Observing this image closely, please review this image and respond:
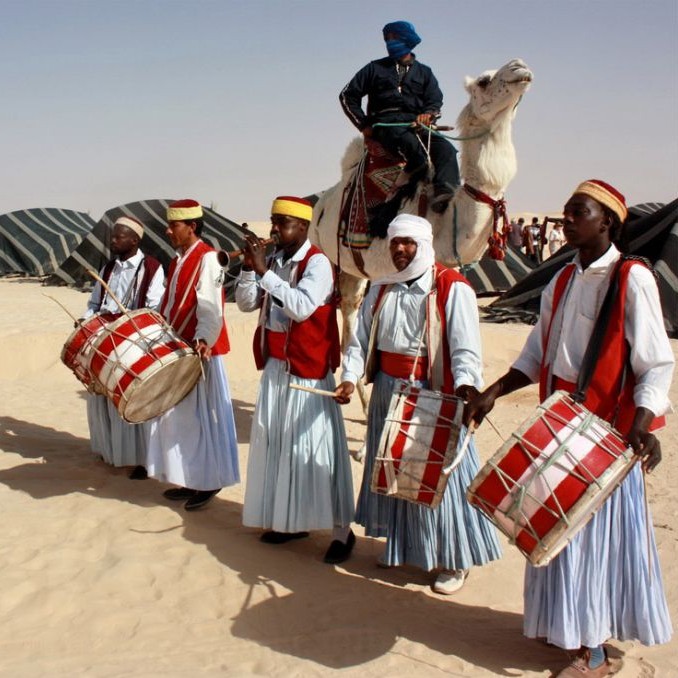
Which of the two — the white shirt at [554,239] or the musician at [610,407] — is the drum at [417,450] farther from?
the white shirt at [554,239]

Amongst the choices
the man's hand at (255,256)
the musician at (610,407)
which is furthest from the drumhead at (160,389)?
the musician at (610,407)

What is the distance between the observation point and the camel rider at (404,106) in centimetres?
678

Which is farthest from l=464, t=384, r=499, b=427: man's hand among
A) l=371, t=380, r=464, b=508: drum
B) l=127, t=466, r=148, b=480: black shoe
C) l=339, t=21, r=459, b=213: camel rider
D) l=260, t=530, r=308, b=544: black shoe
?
l=339, t=21, r=459, b=213: camel rider

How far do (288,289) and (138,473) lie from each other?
2.37 m

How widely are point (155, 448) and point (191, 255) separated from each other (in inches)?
49.3

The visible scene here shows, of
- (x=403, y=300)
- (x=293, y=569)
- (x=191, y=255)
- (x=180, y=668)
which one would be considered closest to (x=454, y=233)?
(x=191, y=255)

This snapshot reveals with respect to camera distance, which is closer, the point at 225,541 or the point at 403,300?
the point at 403,300

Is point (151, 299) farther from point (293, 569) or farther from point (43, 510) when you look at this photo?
point (293, 569)

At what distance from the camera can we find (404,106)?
7.05 m

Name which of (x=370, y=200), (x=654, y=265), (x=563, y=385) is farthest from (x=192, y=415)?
(x=654, y=265)

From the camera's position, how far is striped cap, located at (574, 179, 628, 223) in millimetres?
3176

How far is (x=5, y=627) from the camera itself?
3.70 metres

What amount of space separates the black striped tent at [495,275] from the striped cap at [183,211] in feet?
36.6

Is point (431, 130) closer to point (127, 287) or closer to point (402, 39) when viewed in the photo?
point (402, 39)
